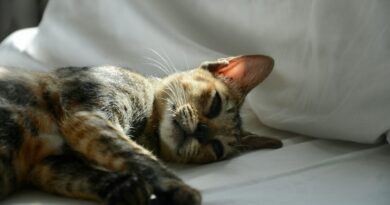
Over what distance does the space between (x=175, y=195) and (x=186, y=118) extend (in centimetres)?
38

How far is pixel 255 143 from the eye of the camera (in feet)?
4.95

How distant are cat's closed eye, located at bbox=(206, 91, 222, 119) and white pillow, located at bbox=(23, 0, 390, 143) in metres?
0.18

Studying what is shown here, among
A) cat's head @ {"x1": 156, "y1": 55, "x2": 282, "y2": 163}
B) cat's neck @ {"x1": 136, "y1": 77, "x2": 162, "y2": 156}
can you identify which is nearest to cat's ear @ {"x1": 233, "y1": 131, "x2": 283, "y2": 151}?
cat's head @ {"x1": 156, "y1": 55, "x2": 282, "y2": 163}

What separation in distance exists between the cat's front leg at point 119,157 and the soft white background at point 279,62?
10 cm

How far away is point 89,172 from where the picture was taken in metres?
1.23

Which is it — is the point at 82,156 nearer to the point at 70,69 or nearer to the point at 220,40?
the point at 70,69

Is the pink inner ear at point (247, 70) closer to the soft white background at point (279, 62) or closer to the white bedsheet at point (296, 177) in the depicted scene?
the soft white background at point (279, 62)

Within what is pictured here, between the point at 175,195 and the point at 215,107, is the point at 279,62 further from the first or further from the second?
the point at 175,195

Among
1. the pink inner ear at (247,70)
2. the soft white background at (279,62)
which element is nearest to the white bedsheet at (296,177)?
the soft white background at (279,62)

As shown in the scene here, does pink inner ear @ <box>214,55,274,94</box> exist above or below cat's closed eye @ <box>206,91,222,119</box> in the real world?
above

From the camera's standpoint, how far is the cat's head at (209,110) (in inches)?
55.6

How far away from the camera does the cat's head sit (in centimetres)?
Answer: 141

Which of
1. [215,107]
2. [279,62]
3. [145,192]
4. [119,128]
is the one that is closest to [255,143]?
[215,107]

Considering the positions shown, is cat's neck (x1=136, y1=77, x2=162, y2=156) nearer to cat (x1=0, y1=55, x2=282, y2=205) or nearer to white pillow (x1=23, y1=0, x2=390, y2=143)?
cat (x1=0, y1=55, x2=282, y2=205)
